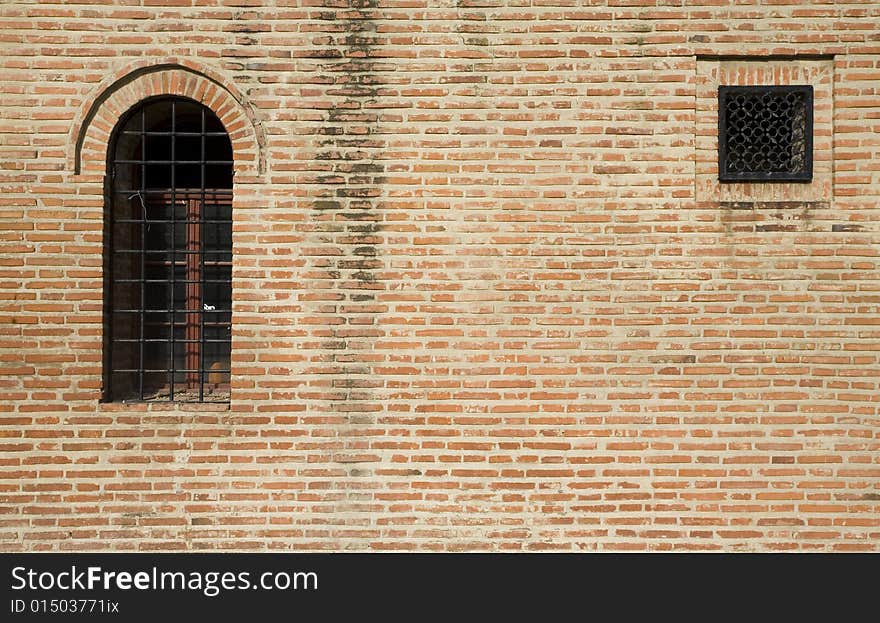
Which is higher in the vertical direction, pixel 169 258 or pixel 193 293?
pixel 169 258

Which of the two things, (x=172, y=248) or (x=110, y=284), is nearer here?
(x=110, y=284)

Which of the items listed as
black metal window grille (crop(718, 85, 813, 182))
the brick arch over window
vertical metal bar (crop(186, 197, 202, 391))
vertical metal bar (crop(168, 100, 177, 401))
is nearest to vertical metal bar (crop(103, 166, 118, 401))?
the brick arch over window

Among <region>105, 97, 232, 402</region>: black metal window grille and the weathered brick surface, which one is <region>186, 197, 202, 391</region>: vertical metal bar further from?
the weathered brick surface

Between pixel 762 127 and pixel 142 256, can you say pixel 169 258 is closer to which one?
pixel 142 256

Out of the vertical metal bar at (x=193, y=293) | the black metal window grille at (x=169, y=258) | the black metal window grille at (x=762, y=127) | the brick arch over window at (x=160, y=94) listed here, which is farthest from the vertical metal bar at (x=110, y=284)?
the black metal window grille at (x=762, y=127)

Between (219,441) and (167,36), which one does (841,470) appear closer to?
(219,441)

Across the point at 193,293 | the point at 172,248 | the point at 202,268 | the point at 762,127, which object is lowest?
the point at 193,293

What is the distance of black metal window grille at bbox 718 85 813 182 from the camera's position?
3.64 meters

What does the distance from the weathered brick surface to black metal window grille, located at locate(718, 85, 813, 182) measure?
Result: 12cm

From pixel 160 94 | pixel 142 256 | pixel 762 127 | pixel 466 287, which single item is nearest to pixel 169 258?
pixel 142 256

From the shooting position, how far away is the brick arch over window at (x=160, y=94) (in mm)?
3609

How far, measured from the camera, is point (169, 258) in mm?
4008

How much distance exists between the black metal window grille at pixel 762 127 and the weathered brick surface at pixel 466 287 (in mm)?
117

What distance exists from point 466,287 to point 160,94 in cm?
224
